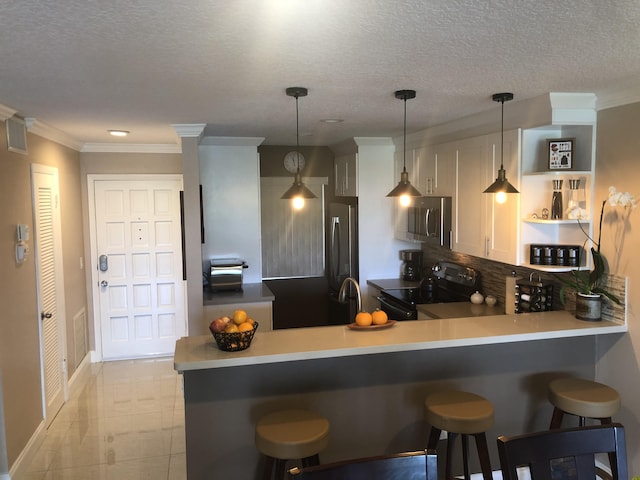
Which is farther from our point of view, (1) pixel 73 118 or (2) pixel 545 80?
(1) pixel 73 118

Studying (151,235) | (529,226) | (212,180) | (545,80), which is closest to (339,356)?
(529,226)

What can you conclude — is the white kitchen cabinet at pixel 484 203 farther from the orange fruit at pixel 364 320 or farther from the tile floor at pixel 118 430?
the tile floor at pixel 118 430

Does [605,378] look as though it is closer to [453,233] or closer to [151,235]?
[453,233]

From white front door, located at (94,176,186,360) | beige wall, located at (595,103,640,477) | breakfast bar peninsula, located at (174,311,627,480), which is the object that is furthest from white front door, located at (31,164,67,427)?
beige wall, located at (595,103,640,477)

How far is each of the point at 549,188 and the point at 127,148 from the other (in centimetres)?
417

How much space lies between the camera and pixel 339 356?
2826mm

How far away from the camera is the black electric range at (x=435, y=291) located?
448 cm

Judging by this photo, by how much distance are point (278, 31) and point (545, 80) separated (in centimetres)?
152

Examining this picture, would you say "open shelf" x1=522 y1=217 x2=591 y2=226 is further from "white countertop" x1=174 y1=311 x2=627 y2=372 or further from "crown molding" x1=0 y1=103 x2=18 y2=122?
"crown molding" x1=0 y1=103 x2=18 y2=122

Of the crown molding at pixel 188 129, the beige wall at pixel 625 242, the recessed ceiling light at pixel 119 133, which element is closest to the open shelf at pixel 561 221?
the beige wall at pixel 625 242

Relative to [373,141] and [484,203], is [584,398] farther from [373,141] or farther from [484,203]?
[373,141]

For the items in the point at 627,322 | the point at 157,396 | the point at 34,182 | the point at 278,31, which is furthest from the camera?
the point at 157,396

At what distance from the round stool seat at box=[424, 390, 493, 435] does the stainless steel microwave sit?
1.84 m

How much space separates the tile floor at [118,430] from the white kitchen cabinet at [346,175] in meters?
2.61
